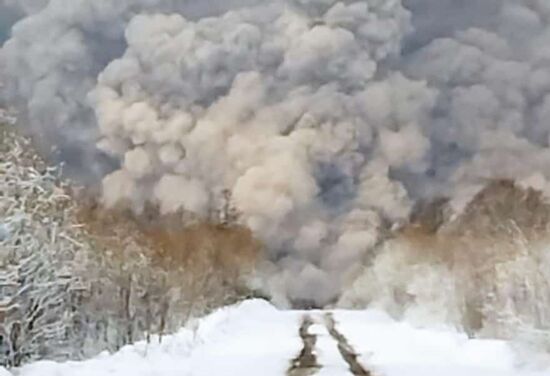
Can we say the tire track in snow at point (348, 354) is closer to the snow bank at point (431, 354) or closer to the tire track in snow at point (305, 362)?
the snow bank at point (431, 354)

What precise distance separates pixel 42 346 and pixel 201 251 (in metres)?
23.7

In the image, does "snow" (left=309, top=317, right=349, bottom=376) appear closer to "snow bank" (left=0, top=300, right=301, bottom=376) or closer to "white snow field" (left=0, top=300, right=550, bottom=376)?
"white snow field" (left=0, top=300, right=550, bottom=376)

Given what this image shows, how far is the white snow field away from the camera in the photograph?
685 inches

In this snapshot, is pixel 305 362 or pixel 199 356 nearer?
pixel 305 362

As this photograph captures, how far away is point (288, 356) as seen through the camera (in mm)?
21344

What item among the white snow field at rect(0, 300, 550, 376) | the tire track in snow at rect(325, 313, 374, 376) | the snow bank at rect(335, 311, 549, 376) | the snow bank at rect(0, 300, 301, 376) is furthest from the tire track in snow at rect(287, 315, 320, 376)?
the snow bank at rect(335, 311, 549, 376)

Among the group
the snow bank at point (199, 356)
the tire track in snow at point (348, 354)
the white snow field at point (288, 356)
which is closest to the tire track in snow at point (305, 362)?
the white snow field at point (288, 356)

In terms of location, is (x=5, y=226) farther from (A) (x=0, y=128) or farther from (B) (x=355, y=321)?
(B) (x=355, y=321)

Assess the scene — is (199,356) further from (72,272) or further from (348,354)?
(72,272)

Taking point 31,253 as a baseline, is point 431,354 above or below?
below

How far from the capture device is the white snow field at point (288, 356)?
17.4m

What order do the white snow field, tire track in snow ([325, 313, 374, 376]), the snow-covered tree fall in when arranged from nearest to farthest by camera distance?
the snow-covered tree, the white snow field, tire track in snow ([325, 313, 374, 376])

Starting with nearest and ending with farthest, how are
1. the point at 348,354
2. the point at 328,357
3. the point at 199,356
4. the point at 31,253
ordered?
the point at 31,253
the point at 328,357
the point at 348,354
the point at 199,356

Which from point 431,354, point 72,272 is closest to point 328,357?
point 431,354
